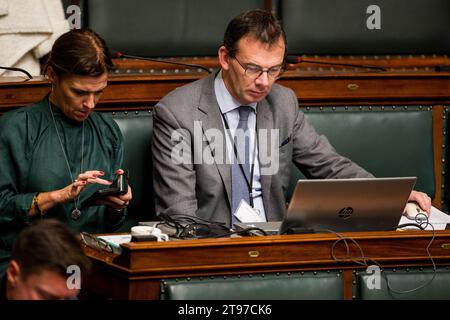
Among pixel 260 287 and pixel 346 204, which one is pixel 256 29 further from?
pixel 260 287

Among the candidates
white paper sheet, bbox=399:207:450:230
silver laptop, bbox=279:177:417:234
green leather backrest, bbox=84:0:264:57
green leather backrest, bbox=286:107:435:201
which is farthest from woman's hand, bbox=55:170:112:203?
green leather backrest, bbox=84:0:264:57

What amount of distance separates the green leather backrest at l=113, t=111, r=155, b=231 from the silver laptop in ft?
2.67

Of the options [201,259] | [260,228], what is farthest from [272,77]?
[201,259]

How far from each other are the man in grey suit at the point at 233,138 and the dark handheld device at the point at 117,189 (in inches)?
7.4

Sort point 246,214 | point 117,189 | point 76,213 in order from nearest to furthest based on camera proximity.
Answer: point 117,189, point 76,213, point 246,214

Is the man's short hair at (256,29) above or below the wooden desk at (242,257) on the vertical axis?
above

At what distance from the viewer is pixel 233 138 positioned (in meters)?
3.11

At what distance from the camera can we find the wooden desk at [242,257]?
2.34 meters

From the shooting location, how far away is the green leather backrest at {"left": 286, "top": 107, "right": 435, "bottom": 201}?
3.47 meters

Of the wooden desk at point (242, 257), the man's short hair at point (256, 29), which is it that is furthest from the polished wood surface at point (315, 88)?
the wooden desk at point (242, 257)

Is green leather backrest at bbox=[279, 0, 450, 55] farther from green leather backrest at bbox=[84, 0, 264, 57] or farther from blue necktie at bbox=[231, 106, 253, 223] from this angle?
blue necktie at bbox=[231, 106, 253, 223]

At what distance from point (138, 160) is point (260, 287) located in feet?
3.30

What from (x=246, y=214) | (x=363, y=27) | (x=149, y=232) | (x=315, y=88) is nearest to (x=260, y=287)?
(x=149, y=232)

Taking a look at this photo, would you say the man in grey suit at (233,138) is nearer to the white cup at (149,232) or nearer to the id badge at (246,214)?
the id badge at (246,214)
